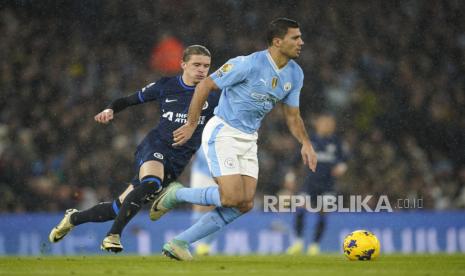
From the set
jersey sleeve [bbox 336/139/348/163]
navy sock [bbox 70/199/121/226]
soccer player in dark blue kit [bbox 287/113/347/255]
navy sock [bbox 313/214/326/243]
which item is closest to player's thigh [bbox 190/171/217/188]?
navy sock [bbox 313/214/326/243]

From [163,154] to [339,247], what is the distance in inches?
203

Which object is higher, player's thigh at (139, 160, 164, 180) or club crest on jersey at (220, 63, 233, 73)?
club crest on jersey at (220, 63, 233, 73)

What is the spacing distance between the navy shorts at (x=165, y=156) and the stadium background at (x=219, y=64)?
13.9 ft

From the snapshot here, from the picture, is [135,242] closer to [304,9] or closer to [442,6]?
[304,9]

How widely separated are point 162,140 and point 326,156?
4.18 metres

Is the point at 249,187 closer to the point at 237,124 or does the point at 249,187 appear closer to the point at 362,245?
the point at 237,124

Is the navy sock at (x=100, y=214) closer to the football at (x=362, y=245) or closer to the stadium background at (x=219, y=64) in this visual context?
the football at (x=362, y=245)

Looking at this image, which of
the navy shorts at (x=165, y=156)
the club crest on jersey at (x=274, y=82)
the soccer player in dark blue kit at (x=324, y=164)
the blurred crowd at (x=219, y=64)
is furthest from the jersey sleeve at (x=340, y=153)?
the club crest on jersey at (x=274, y=82)

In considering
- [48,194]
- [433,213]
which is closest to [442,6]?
[433,213]

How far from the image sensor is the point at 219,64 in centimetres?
1565

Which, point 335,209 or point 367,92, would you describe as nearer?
point 335,209

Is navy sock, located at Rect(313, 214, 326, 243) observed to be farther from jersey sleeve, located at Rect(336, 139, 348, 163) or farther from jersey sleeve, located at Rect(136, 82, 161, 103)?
jersey sleeve, located at Rect(136, 82, 161, 103)

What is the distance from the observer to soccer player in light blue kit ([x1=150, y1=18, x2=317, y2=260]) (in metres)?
7.88

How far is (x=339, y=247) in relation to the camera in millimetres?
13266
